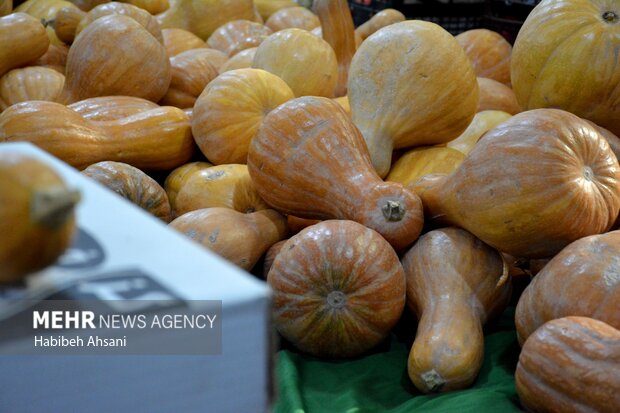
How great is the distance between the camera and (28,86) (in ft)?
7.95

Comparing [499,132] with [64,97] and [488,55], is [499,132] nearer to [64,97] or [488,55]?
[488,55]

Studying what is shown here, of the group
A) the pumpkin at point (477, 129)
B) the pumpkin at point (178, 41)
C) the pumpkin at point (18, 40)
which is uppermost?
the pumpkin at point (18, 40)

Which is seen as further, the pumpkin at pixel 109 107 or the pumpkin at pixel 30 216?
the pumpkin at pixel 109 107

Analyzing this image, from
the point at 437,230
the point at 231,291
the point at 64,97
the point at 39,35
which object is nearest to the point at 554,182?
the point at 437,230

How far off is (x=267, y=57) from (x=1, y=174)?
179 cm

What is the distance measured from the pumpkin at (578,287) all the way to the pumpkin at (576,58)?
0.58 metres

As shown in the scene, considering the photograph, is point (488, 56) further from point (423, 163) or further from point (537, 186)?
point (537, 186)

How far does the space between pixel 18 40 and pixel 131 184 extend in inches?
40.3

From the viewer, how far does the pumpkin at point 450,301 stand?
1362 millimetres

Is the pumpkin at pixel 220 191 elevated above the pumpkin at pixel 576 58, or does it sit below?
below

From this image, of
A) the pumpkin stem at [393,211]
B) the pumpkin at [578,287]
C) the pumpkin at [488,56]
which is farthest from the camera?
the pumpkin at [488,56]

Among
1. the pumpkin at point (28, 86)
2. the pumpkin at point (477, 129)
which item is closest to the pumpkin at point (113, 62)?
the pumpkin at point (28, 86)

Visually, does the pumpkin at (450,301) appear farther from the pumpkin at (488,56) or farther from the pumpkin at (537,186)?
the pumpkin at (488,56)

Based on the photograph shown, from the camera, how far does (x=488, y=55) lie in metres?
2.54
